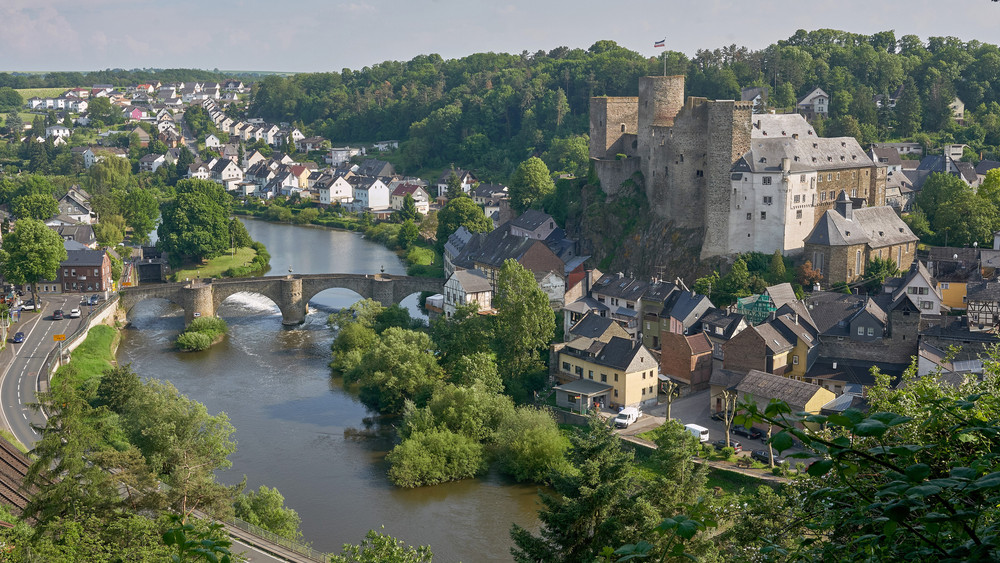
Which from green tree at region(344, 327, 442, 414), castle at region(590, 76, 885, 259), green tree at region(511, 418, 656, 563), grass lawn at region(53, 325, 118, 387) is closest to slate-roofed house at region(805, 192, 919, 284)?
castle at region(590, 76, 885, 259)

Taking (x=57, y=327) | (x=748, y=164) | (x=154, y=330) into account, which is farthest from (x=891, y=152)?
(x=57, y=327)

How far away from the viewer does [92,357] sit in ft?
112

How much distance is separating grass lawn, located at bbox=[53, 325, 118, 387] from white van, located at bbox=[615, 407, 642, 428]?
622 inches

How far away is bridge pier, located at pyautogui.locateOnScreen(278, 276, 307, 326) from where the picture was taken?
40969 mm

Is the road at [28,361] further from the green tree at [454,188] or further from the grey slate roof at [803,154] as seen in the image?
the green tree at [454,188]

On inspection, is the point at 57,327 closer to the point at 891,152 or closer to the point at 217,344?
the point at 217,344

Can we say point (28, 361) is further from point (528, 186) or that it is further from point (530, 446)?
point (528, 186)

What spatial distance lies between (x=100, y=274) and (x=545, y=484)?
26.9 meters

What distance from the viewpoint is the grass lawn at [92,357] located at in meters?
30.9

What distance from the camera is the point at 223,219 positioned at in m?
54.1

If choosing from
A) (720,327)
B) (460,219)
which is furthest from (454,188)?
(720,327)

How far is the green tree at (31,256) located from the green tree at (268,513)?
970 inches

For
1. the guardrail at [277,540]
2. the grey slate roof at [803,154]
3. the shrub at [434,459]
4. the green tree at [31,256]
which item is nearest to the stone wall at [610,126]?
the grey slate roof at [803,154]

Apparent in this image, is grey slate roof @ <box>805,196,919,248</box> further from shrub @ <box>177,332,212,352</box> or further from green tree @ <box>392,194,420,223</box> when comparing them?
green tree @ <box>392,194,420,223</box>
